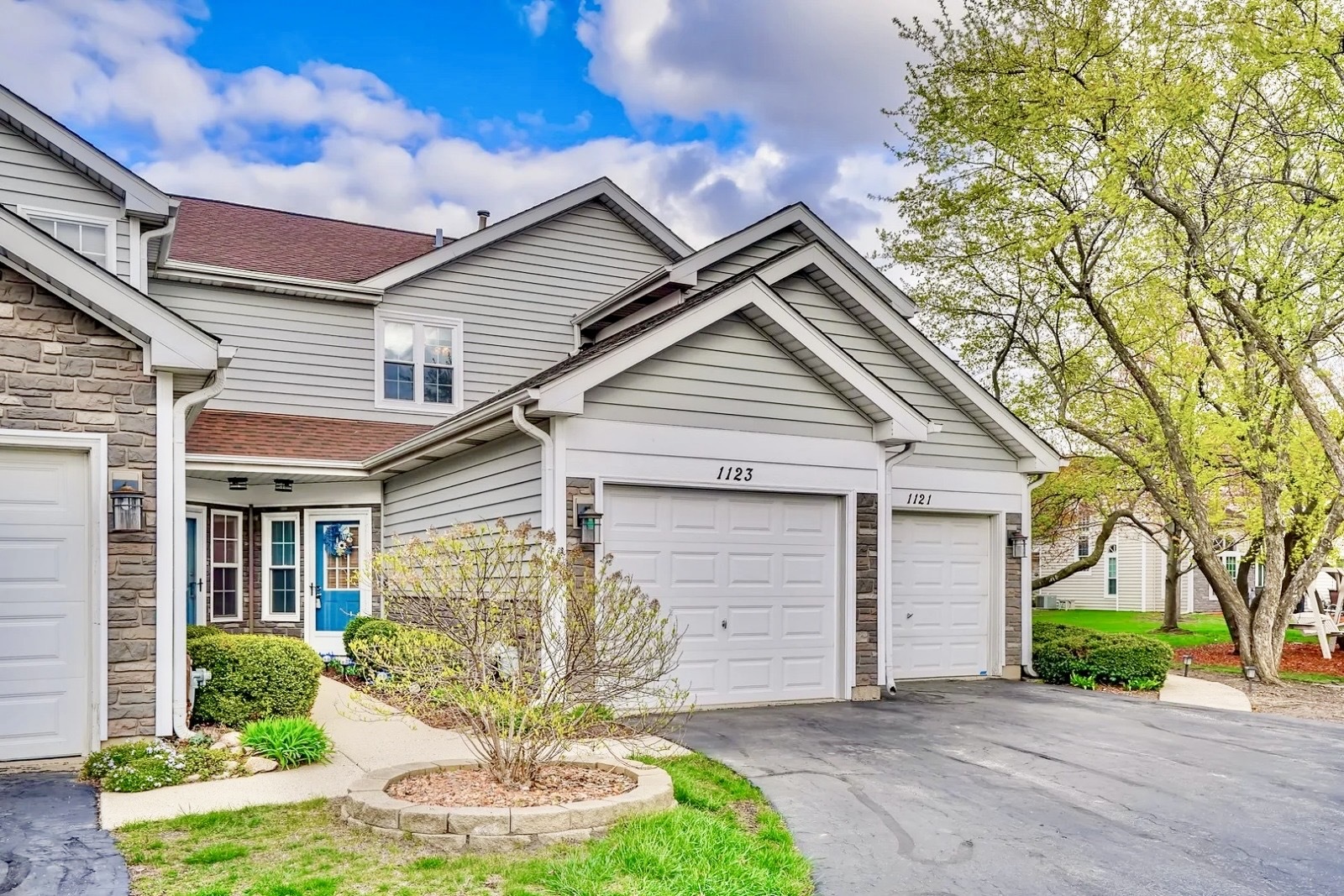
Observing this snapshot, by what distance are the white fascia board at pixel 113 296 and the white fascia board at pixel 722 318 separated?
9.64 ft

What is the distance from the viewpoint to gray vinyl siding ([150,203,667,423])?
14867mm

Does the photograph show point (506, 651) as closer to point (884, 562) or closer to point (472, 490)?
point (472, 490)

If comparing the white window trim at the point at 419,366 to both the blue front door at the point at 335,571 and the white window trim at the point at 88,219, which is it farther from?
the white window trim at the point at 88,219

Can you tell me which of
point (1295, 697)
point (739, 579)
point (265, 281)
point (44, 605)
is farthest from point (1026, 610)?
point (265, 281)

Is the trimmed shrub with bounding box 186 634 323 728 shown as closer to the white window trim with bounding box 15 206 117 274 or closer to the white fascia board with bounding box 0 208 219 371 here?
the white fascia board with bounding box 0 208 219 371

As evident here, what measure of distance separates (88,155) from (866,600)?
34.3 ft

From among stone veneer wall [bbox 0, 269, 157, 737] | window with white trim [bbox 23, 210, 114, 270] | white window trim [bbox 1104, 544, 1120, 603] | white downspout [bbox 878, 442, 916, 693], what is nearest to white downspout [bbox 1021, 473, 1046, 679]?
white downspout [bbox 878, 442, 916, 693]

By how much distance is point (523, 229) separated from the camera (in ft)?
55.1

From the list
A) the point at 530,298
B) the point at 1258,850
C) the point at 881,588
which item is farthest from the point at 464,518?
the point at 1258,850

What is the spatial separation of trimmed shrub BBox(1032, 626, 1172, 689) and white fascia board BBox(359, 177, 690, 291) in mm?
8874

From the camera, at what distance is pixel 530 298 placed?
16906 mm

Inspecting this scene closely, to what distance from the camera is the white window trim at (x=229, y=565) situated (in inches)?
568

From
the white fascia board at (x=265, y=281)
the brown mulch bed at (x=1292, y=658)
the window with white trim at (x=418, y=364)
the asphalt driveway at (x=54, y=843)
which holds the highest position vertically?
the white fascia board at (x=265, y=281)

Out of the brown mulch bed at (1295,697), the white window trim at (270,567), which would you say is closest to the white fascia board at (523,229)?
the white window trim at (270,567)
